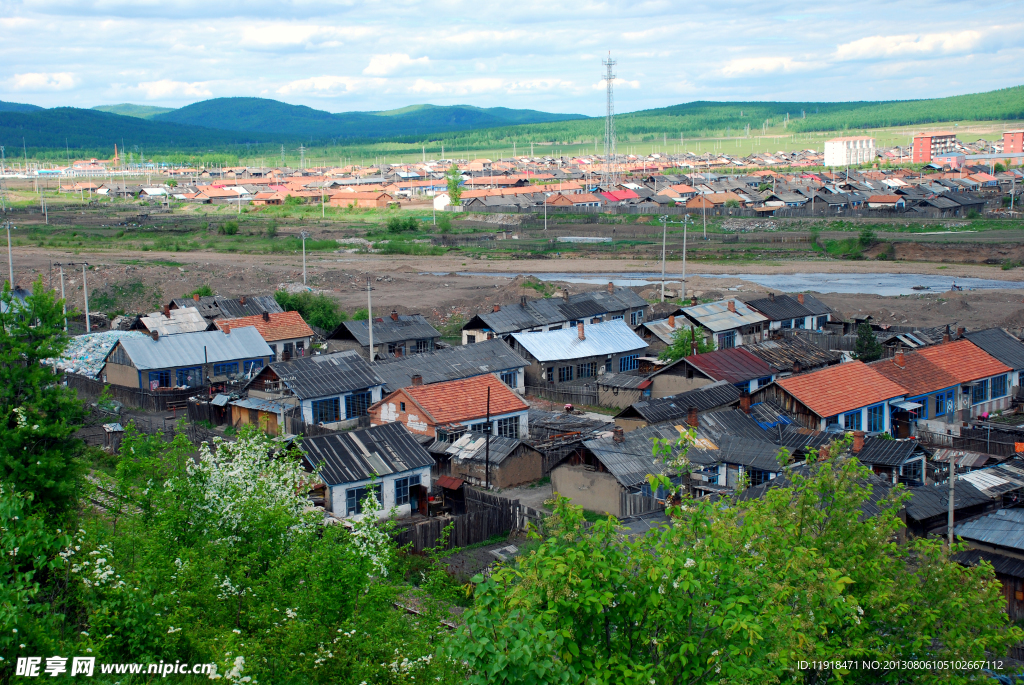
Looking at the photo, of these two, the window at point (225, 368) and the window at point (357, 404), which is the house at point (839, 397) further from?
the window at point (225, 368)

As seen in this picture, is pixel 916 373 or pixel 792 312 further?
pixel 792 312

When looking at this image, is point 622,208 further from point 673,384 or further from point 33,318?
point 33,318

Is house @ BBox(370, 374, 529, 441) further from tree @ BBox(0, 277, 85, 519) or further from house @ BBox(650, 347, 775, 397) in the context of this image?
tree @ BBox(0, 277, 85, 519)

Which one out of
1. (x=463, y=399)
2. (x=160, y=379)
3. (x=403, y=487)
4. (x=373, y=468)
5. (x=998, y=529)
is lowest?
(x=403, y=487)

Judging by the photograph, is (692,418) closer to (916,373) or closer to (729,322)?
(916,373)

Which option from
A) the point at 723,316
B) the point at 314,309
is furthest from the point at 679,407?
the point at 314,309

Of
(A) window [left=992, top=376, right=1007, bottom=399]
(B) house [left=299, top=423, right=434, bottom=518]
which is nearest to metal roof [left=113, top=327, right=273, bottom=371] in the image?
(B) house [left=299, top=423, right=434, bottom=518]

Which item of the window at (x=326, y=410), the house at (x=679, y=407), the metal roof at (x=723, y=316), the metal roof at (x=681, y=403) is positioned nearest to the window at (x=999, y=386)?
the metal roof at (x=681, y=403)
